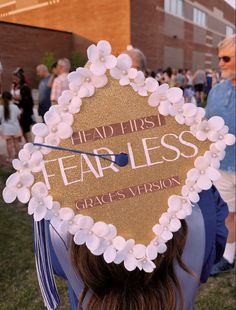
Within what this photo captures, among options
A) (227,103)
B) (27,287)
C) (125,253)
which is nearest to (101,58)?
(125,253)

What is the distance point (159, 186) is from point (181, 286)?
0.28 metres

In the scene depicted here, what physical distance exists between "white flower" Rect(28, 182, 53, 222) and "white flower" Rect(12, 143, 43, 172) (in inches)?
1.3

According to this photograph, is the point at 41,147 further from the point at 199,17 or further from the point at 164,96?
the point at 199,17

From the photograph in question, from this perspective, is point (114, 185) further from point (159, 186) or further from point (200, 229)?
point (200, 229)

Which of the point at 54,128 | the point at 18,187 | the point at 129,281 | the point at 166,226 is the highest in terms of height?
the point at 54,128

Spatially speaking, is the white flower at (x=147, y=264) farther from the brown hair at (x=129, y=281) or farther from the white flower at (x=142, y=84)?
the white flower at (x=142, y=84)

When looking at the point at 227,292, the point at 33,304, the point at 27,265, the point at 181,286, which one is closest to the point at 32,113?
the point at 27,265

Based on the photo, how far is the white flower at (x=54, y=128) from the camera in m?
0.68

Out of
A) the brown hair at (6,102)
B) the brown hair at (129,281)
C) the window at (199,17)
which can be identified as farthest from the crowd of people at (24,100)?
the window at (199,17)

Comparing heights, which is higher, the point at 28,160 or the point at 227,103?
the point at 227,103

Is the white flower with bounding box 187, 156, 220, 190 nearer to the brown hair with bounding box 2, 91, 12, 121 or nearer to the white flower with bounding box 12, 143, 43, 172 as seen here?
the white flower with bounding box 12, 143, 43, 172

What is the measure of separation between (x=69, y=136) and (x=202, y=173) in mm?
293

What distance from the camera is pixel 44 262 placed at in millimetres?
856

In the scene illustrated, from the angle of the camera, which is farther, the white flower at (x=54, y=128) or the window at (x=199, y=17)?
the window at (x=199, y=17)
